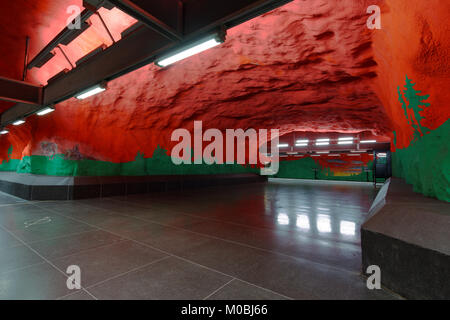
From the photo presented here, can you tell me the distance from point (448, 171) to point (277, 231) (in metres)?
2.52

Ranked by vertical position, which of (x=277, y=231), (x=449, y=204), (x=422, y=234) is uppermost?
(x=449, y=204)

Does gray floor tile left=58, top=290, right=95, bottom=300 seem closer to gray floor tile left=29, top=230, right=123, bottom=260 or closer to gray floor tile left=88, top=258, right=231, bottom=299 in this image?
gray floor tile left=88, top=258, right=231, bottom=299

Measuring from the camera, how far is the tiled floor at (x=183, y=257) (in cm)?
198

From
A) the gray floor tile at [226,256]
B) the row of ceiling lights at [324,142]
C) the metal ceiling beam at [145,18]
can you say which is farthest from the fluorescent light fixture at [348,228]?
the row of ceiling lights at [324,142]

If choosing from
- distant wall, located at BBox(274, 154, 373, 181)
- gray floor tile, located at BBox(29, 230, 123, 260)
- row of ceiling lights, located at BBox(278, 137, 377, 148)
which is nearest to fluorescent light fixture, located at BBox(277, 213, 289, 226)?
gray floor tile, located at BBox(29, 230, 123, 260)

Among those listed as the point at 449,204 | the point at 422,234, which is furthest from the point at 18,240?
the point at 449,204

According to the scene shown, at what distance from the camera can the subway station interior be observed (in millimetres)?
2078

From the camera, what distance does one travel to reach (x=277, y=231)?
154 inches

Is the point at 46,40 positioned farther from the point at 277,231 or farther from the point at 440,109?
the point at 440,109

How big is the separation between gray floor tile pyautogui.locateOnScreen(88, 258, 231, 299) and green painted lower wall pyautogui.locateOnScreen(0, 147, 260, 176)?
25.3 ft

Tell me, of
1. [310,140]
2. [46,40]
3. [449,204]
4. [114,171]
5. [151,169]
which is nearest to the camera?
[449,204]

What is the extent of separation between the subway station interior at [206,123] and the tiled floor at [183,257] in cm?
3

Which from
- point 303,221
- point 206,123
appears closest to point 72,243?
point 303,221

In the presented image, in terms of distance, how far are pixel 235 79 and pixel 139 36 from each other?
4217 millimetres
